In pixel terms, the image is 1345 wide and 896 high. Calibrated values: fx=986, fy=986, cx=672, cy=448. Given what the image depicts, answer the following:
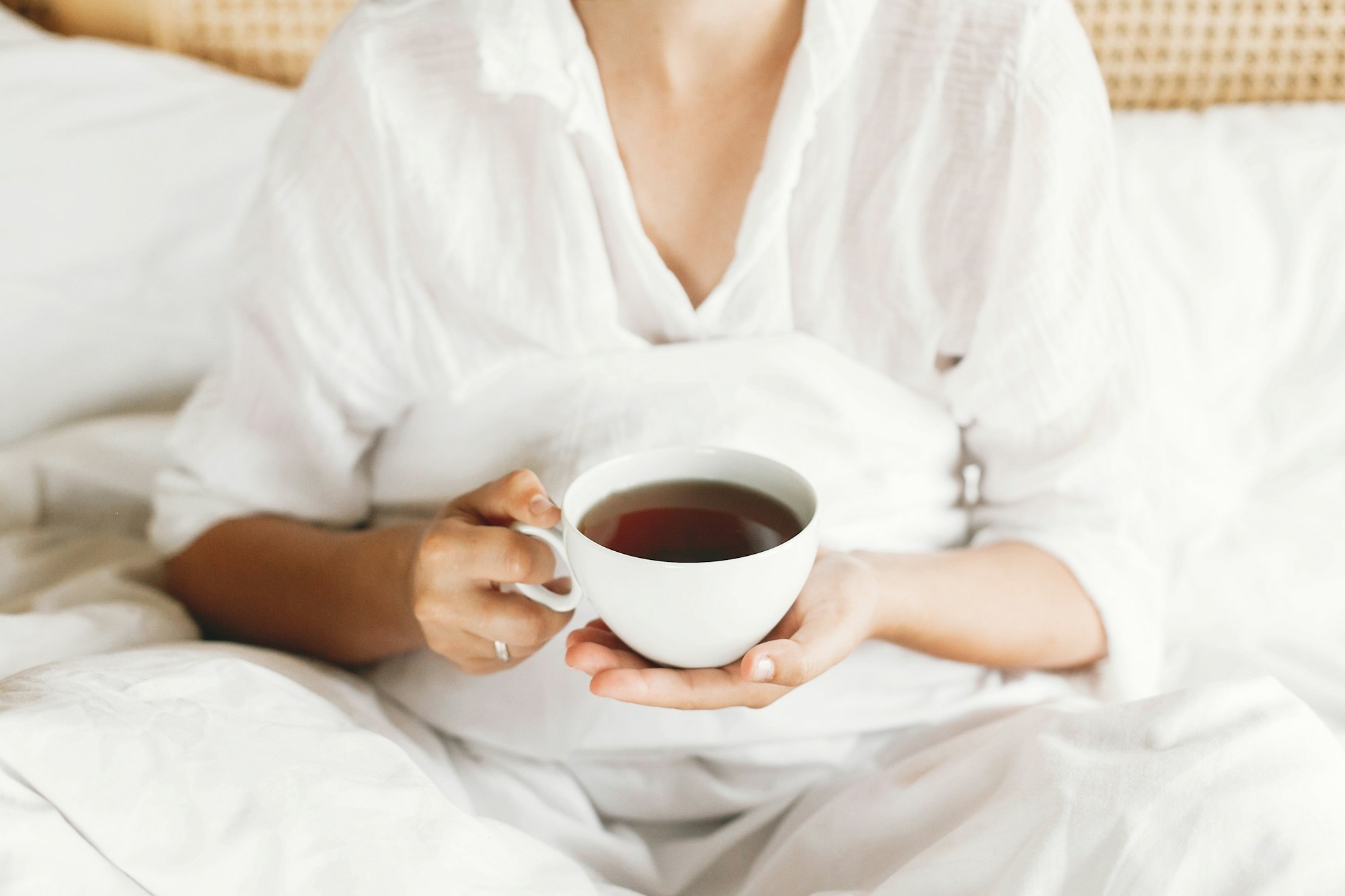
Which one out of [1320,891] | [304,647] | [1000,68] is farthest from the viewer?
[304,647]

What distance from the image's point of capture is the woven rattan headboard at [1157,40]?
1120 millimetres

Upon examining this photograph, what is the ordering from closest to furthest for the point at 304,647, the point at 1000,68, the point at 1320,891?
1. the point at 1320,891
2. the point at 1000,68
3. the point at 304,647

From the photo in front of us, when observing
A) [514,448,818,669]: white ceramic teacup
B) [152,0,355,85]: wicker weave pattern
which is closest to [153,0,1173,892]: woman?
[514,448,818,669]: white ceramic teacup

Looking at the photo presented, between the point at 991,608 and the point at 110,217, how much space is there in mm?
892

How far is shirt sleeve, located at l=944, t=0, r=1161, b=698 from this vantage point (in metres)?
0.61

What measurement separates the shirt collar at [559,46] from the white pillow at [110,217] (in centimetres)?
54

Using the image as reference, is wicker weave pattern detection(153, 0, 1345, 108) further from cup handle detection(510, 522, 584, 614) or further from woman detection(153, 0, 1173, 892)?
cup handle detection(510, 522, 584, 614)

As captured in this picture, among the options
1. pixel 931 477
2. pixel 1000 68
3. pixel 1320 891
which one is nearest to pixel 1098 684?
pixel 931 477

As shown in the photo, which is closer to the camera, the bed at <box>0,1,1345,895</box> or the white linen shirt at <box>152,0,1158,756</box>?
the bed at <box>0,1,1345,895</box>

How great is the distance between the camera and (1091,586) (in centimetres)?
66

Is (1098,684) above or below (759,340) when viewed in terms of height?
below

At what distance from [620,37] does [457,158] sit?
134mm

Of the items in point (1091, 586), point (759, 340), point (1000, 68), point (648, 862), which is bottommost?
point (648, 862)

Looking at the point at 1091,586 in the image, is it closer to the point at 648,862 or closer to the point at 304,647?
the point at 648,862
